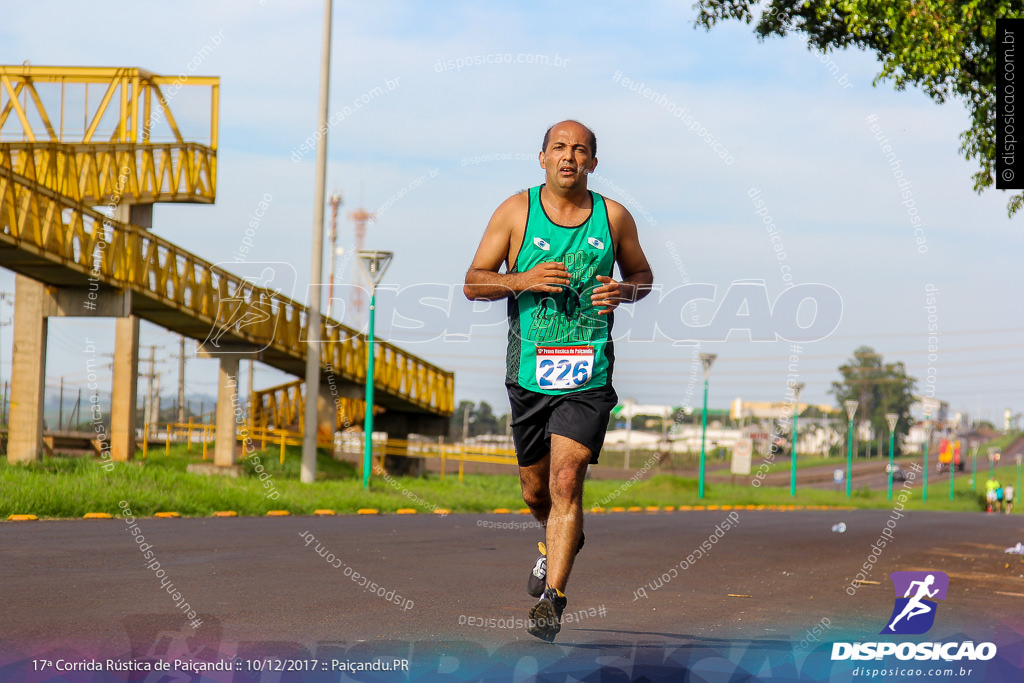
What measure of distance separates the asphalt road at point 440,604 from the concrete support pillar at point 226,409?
46.2 ft

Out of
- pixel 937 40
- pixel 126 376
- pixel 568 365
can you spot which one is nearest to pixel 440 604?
pixel 568 365

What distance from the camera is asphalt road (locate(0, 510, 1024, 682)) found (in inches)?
203

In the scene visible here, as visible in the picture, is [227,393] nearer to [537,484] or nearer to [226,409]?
[226,409]

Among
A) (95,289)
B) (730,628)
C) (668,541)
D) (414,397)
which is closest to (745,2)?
(668,541)

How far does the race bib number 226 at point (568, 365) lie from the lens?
212 inches

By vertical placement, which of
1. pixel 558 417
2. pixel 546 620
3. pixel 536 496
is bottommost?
pixel 546 620

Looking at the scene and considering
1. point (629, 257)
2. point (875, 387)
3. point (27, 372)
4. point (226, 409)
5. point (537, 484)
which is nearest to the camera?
point (629, 257)

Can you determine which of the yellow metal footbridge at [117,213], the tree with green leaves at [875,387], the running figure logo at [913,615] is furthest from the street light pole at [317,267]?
the tree with green leaves at [875,387]

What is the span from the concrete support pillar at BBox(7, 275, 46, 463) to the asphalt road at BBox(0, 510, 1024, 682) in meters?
10.1

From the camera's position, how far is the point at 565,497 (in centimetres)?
539

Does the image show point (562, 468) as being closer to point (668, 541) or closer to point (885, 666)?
point (885, 666)

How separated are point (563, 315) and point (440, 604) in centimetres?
272

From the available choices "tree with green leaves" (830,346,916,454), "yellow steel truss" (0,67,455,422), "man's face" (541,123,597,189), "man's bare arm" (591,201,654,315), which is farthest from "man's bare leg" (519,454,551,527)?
"tree with green leaves" (830,346,916,454)

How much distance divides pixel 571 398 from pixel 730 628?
2.03 meters
